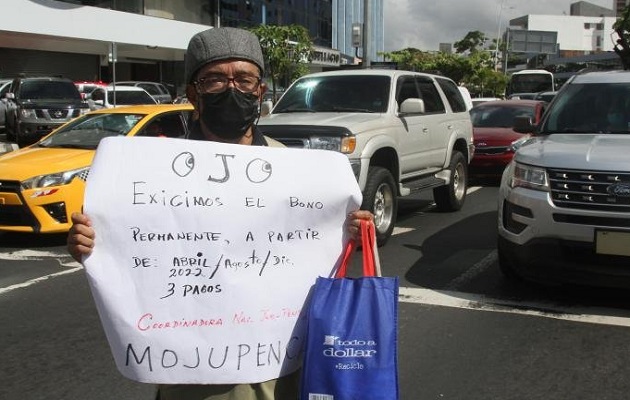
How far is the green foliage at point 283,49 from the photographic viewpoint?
26000 millimetres

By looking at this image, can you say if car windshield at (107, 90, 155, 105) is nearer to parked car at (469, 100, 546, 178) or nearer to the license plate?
parked car at (469, 100, 546, 178)

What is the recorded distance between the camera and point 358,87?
8445 mm

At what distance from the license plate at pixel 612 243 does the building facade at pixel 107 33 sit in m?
19.7

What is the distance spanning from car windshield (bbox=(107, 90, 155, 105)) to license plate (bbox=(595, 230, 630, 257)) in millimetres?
17824

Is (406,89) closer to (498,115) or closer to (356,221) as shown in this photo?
(498,115)

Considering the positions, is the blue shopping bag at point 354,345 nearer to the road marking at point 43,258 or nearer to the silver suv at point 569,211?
the silver suv at point 569,211

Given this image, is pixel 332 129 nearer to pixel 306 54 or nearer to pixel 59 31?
pixel 306 54

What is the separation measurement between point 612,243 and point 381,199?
3130 millimetres

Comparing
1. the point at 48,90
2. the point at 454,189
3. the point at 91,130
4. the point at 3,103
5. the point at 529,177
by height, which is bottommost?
the point at 454,189

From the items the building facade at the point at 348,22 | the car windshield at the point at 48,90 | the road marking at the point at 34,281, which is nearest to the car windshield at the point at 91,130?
the road marking at the point at 34,281

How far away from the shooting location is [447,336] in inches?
181

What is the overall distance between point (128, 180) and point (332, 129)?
17.0ft

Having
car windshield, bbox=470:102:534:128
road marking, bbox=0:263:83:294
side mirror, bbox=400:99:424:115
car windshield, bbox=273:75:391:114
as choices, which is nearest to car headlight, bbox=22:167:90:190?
road marking, bbox=0:263:83:294

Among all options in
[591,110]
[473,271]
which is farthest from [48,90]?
[591,110]
